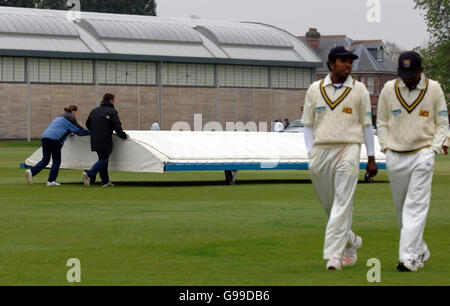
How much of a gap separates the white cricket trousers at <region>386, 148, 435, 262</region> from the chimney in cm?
11098

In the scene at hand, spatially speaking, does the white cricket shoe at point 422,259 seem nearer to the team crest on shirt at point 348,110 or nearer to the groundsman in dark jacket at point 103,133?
the team crest on shirt at point 348,110

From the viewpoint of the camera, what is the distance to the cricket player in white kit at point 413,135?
10.5 metres

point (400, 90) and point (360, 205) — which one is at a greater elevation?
point (400, 90)

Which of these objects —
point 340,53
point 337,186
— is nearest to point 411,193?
point 337,186

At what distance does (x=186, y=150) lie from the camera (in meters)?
25.9

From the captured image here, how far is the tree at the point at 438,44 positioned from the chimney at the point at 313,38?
36.2m

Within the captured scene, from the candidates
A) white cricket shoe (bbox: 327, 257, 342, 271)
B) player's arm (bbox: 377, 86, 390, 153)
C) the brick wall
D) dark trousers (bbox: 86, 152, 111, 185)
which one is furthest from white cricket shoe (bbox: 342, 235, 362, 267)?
the brick wall

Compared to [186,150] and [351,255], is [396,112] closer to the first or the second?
[351,255]

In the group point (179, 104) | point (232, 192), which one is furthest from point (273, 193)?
point (179, 104)

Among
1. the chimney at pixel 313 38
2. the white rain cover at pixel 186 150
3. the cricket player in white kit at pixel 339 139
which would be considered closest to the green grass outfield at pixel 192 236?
the cricket player in white kit at pixel 339 139
